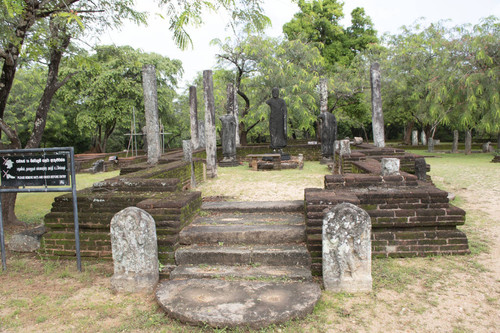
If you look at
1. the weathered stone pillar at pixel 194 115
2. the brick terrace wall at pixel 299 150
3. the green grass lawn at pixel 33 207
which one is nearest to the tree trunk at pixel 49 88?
the green grass lawn at pixel 33 207

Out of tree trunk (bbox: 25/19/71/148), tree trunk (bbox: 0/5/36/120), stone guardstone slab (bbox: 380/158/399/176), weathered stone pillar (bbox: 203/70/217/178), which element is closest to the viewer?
stone guardstone slab (bbox: 380/158/399/176)

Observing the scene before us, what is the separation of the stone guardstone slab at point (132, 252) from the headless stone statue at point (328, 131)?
10038 millimetres

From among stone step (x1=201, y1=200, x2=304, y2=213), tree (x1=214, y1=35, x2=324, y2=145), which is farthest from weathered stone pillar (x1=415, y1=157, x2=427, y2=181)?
tree (x1=214, y1=35, x2=324, y2=145)

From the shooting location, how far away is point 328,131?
12.8 meters

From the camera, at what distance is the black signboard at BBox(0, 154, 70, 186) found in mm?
4129

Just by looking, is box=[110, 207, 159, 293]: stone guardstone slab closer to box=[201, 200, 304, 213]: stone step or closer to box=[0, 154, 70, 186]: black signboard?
box=[0, 154, 70, 186]: black signboard

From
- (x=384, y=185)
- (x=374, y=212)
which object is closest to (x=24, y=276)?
(x=374, y=212)

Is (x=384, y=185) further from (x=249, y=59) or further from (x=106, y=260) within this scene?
(x=249, y=59)

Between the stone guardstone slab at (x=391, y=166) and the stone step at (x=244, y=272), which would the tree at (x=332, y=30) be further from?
the stone step at (x=244, y=272)

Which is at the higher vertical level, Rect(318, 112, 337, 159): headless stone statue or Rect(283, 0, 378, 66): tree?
Rect(283, 0, 378, 66): tree

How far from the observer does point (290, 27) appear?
23859mm

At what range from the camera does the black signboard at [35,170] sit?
413cm

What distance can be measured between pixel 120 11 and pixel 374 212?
6145 millimetres

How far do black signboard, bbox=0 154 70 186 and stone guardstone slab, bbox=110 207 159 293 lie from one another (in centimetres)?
106
